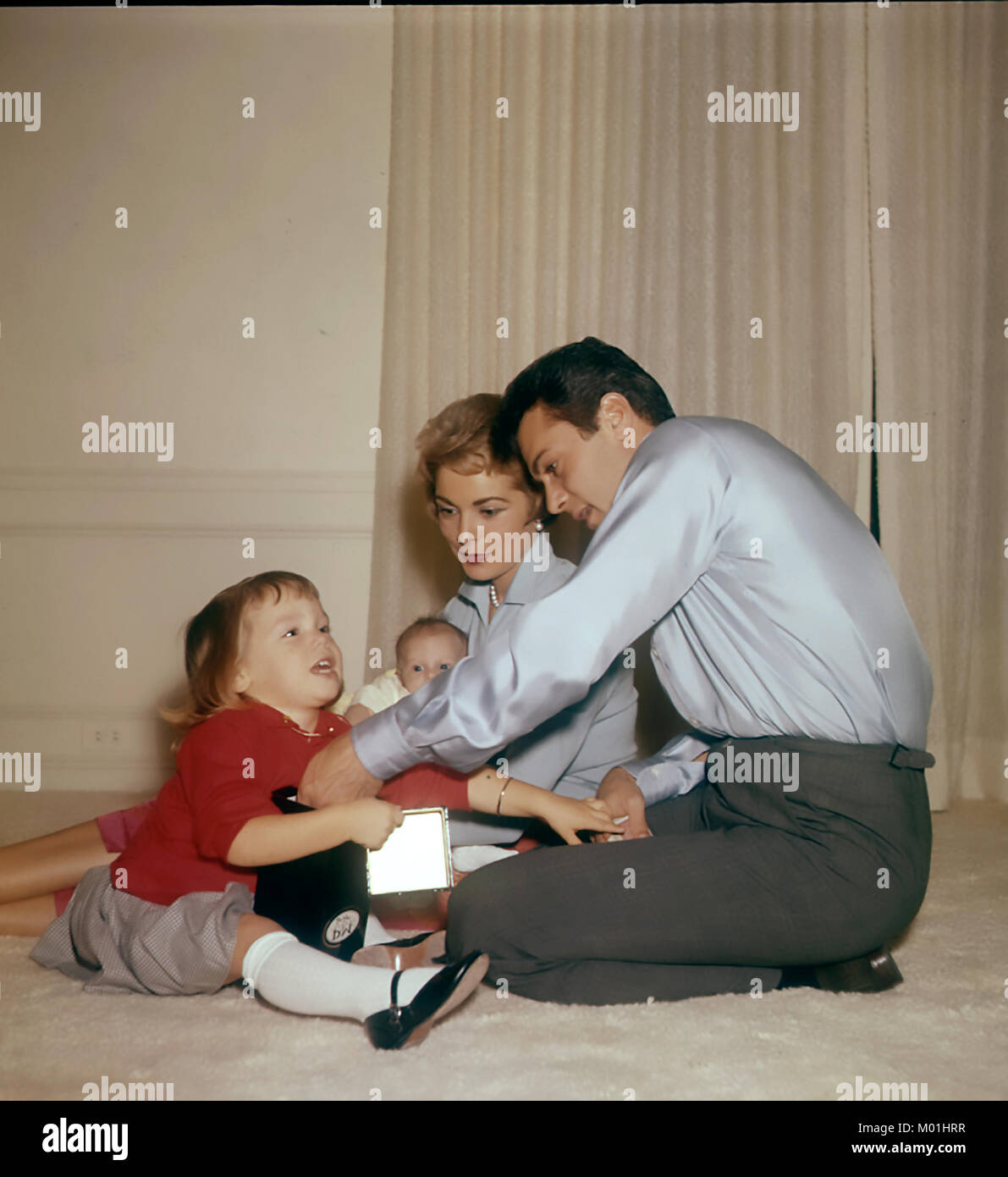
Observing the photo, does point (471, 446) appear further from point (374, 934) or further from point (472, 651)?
point (374, 934)

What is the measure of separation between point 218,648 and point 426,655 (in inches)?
→ 21.0

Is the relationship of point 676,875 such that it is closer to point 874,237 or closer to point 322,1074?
point 322,1074

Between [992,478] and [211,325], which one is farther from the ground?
[211,325]

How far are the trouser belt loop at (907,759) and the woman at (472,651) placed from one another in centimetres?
66

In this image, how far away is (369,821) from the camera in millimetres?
1483

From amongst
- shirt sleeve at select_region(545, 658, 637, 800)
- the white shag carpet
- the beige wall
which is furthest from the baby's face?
the beige wall

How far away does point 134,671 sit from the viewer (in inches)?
127

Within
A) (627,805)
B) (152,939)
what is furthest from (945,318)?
(152,939)

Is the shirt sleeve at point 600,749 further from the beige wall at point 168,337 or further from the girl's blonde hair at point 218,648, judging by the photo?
the beige wall at point 168,337

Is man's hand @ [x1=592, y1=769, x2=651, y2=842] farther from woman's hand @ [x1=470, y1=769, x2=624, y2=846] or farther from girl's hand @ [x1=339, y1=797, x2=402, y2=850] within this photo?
girl's hand @ [x1=339, y1=797, x2=402, y2=850]

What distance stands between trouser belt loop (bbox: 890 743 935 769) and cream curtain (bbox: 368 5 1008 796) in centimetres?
171

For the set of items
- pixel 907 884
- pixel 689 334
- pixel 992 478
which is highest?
pixel 689 334
